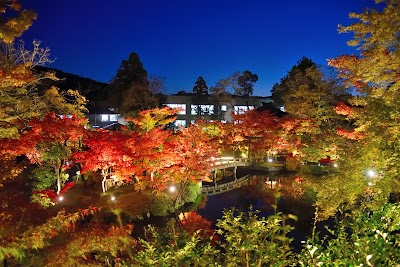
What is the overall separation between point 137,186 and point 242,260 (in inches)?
523

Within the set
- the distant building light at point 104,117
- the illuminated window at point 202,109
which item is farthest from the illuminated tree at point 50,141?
the illuminated window at point 202,109

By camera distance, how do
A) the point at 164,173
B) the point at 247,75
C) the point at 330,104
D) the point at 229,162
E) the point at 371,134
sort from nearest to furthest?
the point at 371,134, the point at 164,173, the point at 330,104, the point at 229,162, the point at 247,75

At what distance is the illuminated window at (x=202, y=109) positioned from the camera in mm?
45219

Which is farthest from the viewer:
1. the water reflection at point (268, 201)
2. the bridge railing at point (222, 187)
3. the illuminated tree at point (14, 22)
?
the bridge railing at point (222, 187)

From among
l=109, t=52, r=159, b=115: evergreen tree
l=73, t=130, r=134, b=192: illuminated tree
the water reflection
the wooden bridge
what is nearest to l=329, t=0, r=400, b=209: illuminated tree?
the water reflection

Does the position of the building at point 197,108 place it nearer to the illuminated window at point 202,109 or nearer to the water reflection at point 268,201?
the illuminated window at point 202,109

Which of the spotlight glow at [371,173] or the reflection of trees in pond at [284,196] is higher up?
the spotlight glow at [371,173]

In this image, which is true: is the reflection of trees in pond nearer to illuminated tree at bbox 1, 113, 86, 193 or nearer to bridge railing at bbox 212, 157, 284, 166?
bridge railing at bbox 212, 157, 284, 166

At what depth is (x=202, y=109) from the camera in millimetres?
46438

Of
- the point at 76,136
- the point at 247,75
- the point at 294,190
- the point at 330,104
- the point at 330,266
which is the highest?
the point at 247,75

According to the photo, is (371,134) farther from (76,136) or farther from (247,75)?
(247,75)

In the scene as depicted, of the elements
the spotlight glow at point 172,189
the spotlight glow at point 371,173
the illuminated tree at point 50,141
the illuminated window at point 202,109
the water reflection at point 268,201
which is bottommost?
the water reflection at point 268,201

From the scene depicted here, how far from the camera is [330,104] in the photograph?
83.6ft

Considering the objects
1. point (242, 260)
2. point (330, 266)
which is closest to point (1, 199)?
point (242, 260)
